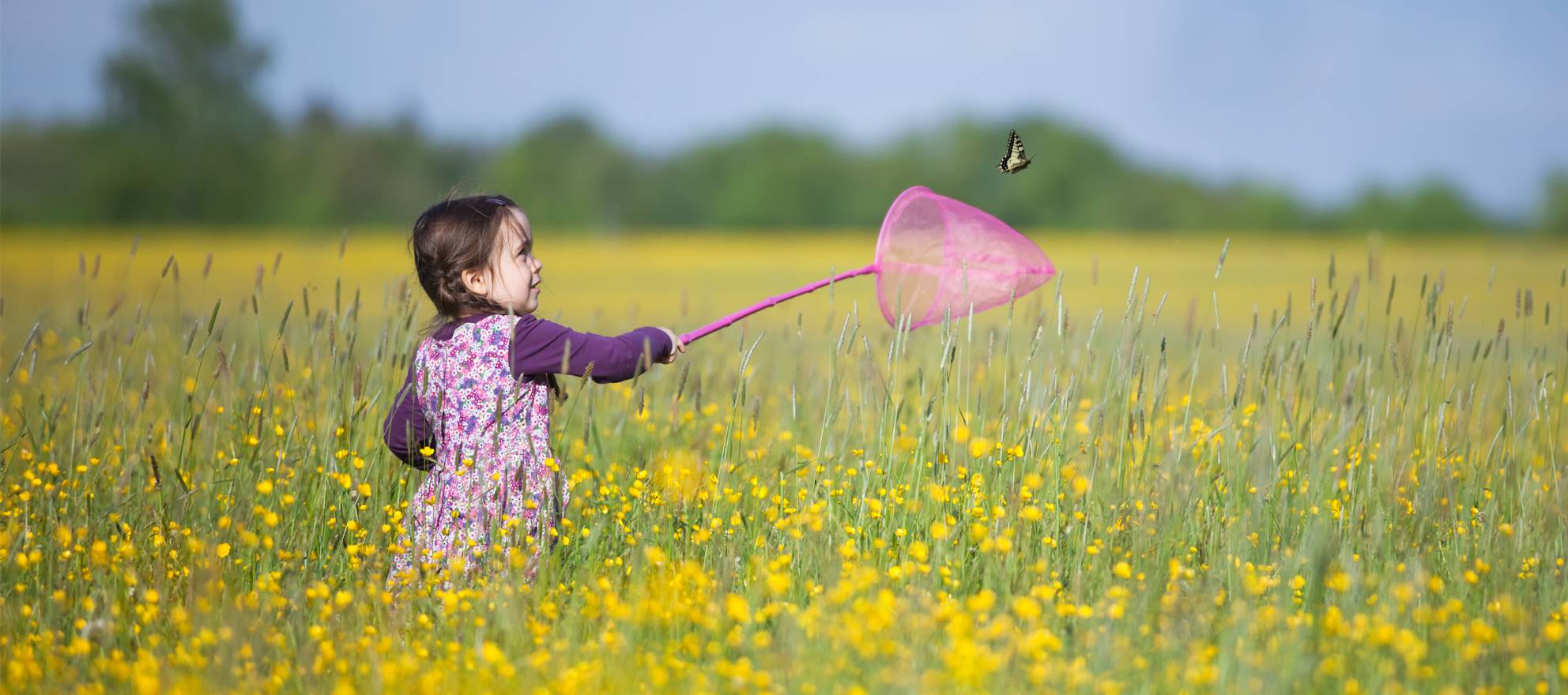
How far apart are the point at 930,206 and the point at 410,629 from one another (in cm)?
198

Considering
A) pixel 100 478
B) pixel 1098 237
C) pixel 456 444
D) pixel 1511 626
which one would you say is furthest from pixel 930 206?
pixel 1098 237

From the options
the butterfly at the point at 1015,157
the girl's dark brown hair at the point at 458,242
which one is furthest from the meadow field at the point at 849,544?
the butterfly at the point at 1015,157

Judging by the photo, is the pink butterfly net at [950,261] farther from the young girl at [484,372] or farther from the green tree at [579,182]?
the green tree at [579,182]

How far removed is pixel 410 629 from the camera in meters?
2.77

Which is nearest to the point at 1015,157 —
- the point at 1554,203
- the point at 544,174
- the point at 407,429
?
the point at 407,429

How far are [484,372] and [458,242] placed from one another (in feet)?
1.22

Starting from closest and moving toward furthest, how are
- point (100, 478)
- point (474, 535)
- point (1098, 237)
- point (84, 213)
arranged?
point (474, 535) < point (100, 478) < point (84, 213) < point (1098, 237)

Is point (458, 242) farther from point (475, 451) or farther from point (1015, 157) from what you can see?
point (1015, 157)

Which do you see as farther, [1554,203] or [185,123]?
[1554,203]

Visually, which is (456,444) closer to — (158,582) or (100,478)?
(158,582)

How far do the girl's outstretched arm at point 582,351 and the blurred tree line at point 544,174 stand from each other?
29036 mm

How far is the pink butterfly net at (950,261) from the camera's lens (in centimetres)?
366

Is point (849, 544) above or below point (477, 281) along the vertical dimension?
below

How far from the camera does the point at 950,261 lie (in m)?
3.75
